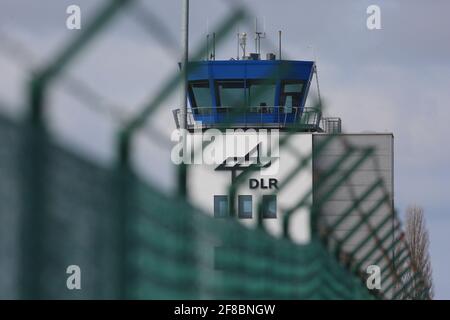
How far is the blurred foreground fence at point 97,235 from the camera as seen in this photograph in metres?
6.50

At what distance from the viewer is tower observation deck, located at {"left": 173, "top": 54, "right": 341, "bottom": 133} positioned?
136ft

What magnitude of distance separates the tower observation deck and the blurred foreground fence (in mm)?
29353

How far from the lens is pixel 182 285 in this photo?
9484 millimetres

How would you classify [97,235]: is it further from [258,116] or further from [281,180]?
[258,116]

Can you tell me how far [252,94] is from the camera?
4162 cm

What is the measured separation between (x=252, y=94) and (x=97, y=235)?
3407 centimetres

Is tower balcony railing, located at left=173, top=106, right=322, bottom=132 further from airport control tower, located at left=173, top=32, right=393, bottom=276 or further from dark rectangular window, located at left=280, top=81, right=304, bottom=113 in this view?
airport control tower, located at left=173, top=32, right=393, bottom=276

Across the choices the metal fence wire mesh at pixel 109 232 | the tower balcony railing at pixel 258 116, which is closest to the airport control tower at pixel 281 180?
the metal fence wire mesh at pixel 109 232

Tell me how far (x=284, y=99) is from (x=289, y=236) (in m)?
26.1

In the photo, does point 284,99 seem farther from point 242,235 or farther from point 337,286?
point 242,235

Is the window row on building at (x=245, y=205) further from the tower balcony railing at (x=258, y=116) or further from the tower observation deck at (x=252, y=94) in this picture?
the tower observation deck at (x=252, y=94)

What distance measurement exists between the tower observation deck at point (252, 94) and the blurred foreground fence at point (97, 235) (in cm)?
2935

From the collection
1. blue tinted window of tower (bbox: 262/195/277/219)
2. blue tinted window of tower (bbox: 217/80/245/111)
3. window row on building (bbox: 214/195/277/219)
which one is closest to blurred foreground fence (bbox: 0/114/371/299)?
window row on building (bbox: 214/195/277/219)
